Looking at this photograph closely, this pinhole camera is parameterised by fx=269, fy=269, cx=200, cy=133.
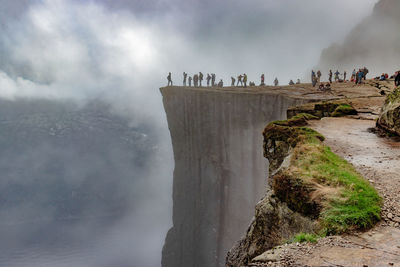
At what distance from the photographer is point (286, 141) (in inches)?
361

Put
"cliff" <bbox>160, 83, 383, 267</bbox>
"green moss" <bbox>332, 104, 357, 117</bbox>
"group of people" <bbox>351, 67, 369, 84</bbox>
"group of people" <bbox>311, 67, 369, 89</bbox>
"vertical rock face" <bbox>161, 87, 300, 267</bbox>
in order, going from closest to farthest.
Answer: "green moss" <bbox>332, 104, 357, 117</bbox> < "cliff" <bbox>160, 83, 383, 267</bbox> < "vertical rock face" <bbox>161, 87, 300, 267</bbox> < "group of people" <bbox>351, 67, 369, 84</bbox> < "group of people" <bbox>311, 67, 369, 89</bbox>

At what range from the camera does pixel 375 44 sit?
177 feet

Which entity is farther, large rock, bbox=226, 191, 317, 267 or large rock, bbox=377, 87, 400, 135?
large rock, bbox=377, 87, 400, 135

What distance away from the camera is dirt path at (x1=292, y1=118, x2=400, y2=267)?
3.32 metres

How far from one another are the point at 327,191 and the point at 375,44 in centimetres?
6199

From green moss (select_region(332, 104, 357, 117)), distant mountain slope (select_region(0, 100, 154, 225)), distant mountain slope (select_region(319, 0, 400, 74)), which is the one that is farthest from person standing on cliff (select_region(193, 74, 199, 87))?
distant mountain slope (select_region(0, 100, 154, 225))

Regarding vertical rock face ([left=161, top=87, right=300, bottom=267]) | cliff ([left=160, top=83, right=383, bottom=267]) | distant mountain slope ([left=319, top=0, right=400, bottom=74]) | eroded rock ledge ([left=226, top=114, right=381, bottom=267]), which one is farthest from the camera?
distant mountain slope ([left=319, top=0, right=400, bottom=74])

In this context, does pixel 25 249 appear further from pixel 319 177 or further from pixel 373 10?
pixel 373 10

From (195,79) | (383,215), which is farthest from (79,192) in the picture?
(383,215)

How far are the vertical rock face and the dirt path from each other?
9945 millimetres

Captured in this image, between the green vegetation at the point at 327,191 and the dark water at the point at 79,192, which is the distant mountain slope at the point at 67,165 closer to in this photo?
the dark water at the point at 79,192

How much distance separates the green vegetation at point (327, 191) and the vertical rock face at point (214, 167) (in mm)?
12345

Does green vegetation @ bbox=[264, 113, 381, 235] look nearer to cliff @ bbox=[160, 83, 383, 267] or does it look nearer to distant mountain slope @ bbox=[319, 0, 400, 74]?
cliff @ bbox=[160, 83, 383, 267]

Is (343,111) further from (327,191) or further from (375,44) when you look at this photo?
(375,44)
